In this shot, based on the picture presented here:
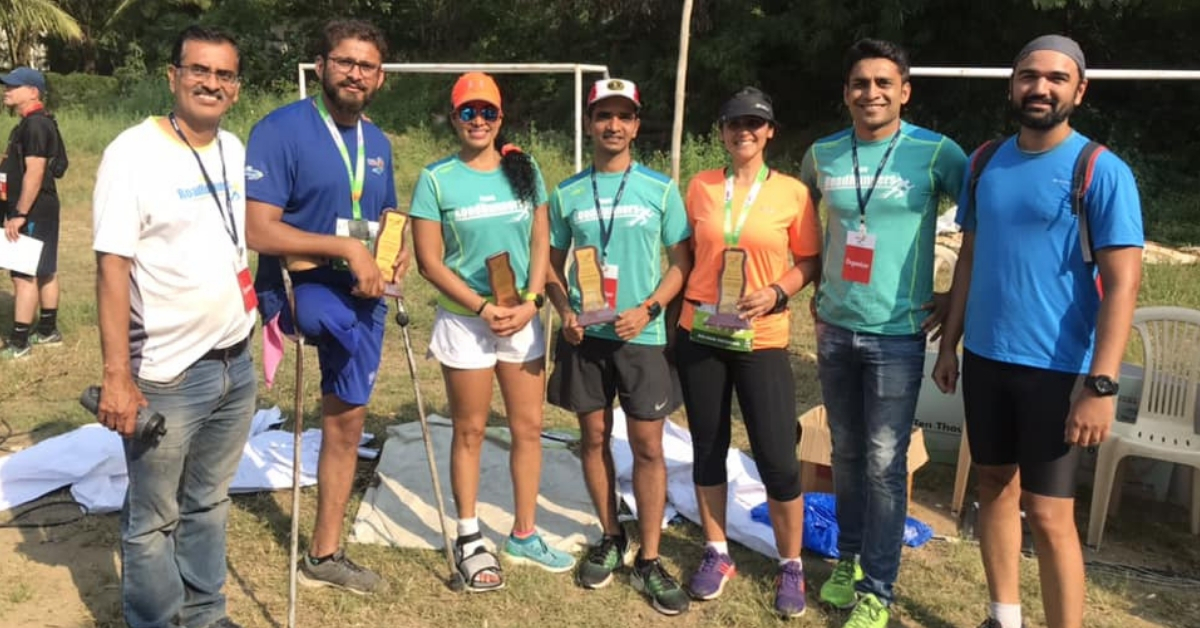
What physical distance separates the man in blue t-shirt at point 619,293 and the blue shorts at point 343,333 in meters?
0.68

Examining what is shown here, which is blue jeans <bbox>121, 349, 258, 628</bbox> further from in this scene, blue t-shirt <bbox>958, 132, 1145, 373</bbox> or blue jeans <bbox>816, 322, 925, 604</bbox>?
blue t-shirt <bbox>958, 132, 1145, 373</bbox>

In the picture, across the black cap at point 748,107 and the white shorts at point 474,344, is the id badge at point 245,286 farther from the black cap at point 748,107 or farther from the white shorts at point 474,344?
the black cap at point 748,107

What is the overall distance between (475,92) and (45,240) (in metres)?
5.01

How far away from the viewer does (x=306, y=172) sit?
3.13 m

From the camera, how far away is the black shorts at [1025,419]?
276 centimetres

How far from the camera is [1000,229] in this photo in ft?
9.12

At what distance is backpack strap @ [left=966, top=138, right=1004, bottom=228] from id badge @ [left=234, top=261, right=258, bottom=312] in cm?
230

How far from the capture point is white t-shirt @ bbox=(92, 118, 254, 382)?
2.56m

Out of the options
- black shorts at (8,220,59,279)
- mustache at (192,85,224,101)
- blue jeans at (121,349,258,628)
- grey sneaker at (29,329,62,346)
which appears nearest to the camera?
mustache at (192,85,224,101)

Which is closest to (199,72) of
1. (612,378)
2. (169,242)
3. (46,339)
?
(169,242)

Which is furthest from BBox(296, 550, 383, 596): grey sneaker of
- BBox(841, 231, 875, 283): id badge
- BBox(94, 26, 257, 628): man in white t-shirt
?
BBox(841, 231, 875, 283): id badge

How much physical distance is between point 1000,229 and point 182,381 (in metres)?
2.50

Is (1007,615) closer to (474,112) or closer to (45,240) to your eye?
(474,112)

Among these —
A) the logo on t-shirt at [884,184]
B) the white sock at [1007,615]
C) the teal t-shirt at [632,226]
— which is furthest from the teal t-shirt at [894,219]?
the white sock at [1007,615]
